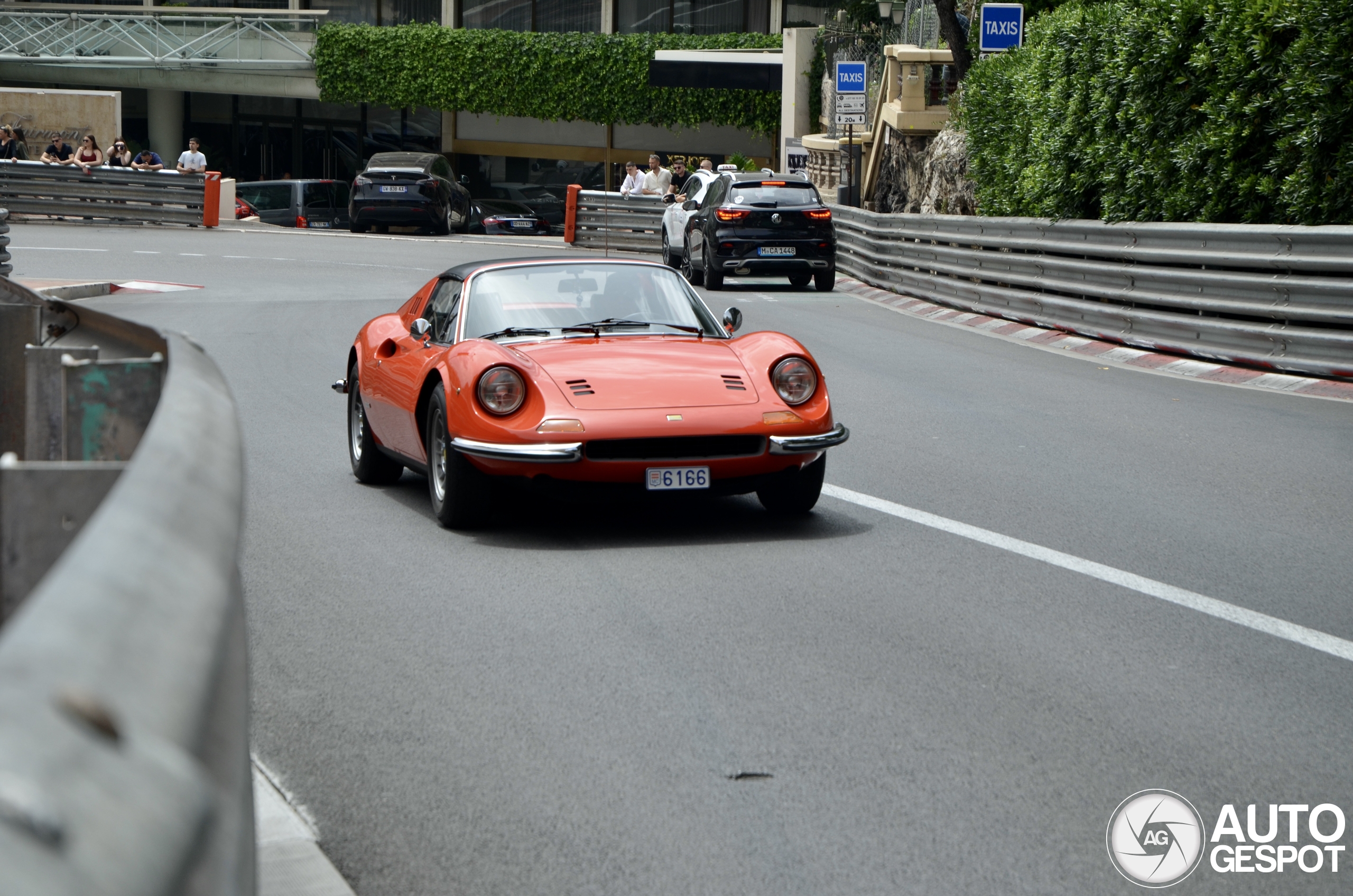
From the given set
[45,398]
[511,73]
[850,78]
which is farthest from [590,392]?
[511,73]

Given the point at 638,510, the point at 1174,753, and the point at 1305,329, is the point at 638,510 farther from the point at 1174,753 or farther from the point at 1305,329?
the point at 1305,329

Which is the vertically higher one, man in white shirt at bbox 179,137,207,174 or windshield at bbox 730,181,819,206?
man in white shirt at bbox 179,137,207,174

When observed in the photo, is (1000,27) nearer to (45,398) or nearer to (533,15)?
(45,398)

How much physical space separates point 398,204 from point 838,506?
29709mm

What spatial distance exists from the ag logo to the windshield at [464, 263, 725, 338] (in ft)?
15.5

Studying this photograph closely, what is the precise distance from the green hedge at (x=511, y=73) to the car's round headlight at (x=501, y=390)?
4339 centimetres

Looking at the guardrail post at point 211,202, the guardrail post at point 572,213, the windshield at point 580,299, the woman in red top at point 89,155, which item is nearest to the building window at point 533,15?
the guardrail post at point 211,202

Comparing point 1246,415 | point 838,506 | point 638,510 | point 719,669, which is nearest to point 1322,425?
point 1246,415

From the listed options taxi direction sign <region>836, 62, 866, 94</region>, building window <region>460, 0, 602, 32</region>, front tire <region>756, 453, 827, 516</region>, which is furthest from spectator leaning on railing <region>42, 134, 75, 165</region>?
front tire <region>756, 453, 827, 516</region>

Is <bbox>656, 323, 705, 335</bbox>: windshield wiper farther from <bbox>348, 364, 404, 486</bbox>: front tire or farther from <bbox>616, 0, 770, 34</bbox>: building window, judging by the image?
<bbox>616, 0, 770, 34</bbox>: building window

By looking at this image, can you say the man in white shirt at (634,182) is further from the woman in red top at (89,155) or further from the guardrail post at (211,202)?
the woman in red top at (89,155)

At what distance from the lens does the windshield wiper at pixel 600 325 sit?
830 centimetres

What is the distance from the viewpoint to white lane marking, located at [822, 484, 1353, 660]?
5684mm

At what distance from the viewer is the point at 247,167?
56750 mm
